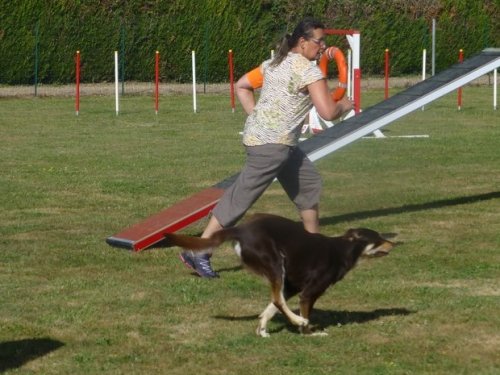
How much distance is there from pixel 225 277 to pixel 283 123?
1.21m

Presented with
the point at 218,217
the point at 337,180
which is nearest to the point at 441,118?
the point at 337,180

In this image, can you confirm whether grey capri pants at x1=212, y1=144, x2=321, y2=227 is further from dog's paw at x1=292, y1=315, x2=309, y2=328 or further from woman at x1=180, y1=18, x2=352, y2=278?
dog's paw at x1=292, y1=315, x2=309, y2=328

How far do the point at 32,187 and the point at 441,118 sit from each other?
1099cm

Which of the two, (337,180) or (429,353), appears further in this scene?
(337,180)

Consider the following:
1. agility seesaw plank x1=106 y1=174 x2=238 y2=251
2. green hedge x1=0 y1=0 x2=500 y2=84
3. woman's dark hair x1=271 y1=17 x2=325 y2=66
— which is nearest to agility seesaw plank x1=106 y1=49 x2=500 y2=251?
agility seesaw plank x1=106 y1=174 x2=238 y2=251

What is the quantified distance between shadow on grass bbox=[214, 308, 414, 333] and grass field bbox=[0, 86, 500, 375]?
17 mm

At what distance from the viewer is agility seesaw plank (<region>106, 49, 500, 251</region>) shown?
8.75 meters

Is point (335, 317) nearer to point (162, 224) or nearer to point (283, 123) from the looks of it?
point (283, 123)

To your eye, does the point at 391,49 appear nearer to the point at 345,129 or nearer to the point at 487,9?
the point at 487,9

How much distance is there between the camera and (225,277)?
8.03 meters

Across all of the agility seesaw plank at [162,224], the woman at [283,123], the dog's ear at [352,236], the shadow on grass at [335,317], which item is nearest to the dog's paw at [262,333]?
the shadow on grass at [335,317]

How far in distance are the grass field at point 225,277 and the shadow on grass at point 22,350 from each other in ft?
0.05

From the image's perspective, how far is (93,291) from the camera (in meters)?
7.58

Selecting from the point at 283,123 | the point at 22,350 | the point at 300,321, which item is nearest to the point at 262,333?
the point at 300,321
